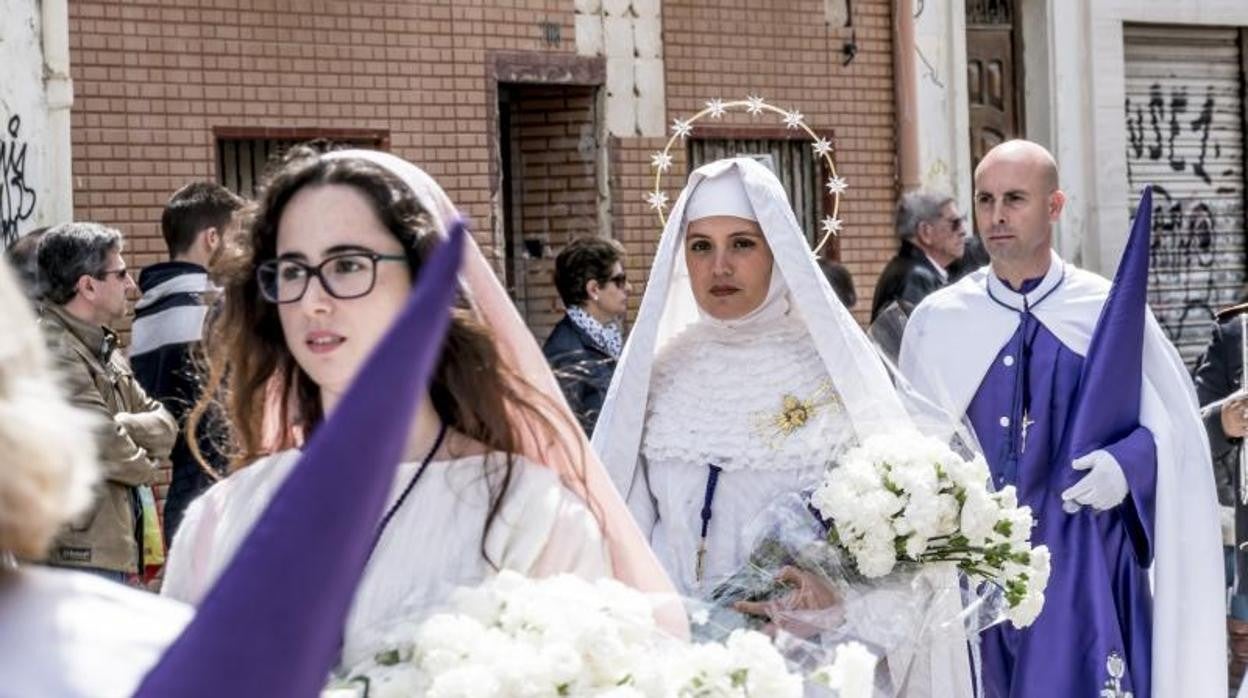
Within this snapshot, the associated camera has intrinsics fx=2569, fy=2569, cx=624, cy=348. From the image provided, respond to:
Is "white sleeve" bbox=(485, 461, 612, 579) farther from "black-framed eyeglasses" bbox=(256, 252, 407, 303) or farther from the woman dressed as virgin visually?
the woman dressed as virgin

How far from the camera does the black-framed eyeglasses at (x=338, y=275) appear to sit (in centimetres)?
401

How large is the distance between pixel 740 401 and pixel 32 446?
431 cm

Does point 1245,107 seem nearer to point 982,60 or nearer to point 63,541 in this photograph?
point 982,60

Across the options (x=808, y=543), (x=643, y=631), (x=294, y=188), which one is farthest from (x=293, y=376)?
(x=808, y=543)

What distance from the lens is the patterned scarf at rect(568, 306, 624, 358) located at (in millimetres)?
10086

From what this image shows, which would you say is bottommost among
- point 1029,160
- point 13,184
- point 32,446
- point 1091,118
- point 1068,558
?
point 1068,558

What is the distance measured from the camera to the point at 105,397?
788cm

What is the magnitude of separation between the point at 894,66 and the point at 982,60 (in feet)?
4.69

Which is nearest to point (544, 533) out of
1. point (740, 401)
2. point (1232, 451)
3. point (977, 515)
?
point (977, 515)

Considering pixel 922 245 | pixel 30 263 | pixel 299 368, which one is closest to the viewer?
pixel 299 368

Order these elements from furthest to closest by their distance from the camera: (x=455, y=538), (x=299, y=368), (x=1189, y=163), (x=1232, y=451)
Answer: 1. (x=1189, y=163)
2. (x=1232, y=451)
3. (x=299, y=368)
4. (x=455, y=538)

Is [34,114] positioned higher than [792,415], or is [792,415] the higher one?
[34,114]

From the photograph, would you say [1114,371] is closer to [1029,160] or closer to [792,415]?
[1029,160]

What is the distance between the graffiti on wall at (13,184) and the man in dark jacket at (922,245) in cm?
393
